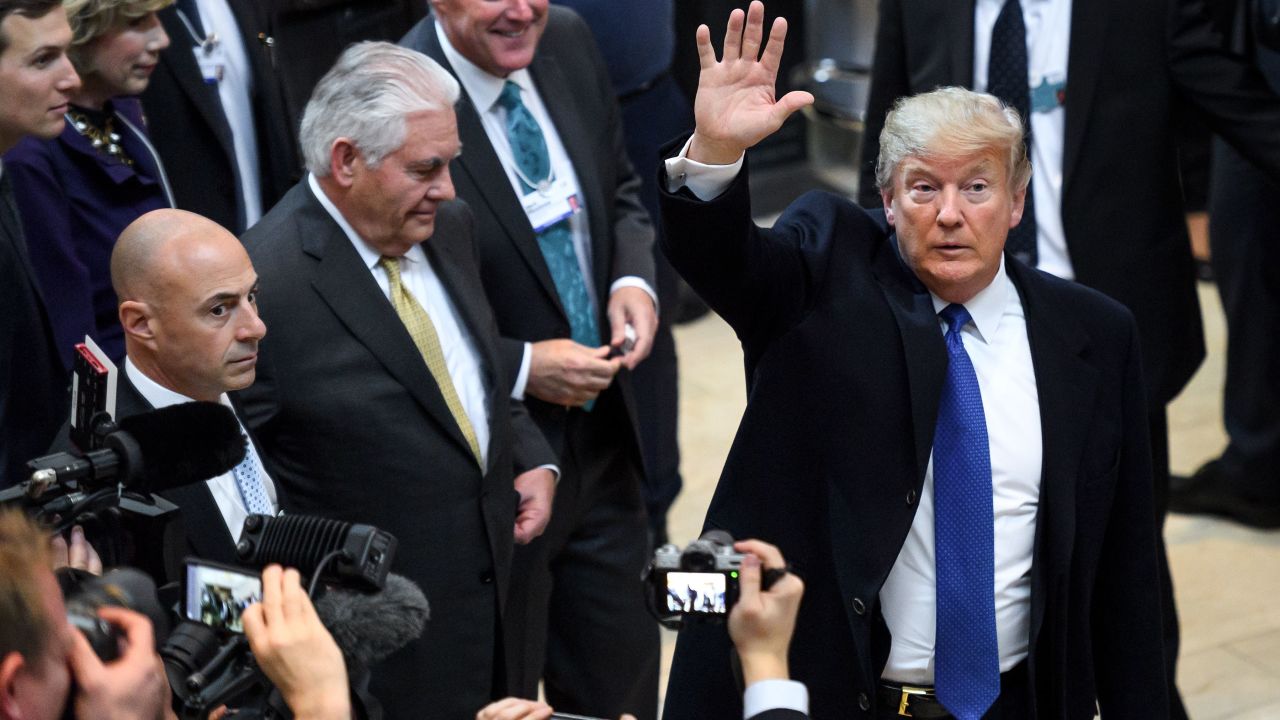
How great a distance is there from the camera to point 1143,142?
377 cm

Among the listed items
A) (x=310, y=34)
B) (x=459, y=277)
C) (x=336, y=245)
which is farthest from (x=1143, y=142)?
(x=310, y=34)

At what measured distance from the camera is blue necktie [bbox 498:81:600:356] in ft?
11.6

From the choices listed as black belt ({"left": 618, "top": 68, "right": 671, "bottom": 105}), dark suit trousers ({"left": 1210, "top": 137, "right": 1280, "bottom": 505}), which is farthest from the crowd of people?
dark suit trousers ({"left": 1210, "top": 137, "right": 1280, "bottom": 505})

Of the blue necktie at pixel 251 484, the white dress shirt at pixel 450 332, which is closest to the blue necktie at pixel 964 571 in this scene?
the white dress shirt at pixel 450 332

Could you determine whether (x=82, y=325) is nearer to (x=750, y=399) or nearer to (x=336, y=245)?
(x=336, y=245)

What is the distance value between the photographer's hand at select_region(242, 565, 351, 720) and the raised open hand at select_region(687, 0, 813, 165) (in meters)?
0.88

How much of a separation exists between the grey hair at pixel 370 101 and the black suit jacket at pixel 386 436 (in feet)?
0.43

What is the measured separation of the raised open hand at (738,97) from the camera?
7.54ft

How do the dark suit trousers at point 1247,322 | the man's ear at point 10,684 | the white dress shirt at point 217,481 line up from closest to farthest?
the man's ear at point 10,684, the white dress shirt at point 217,481, the dark suit trousers at point 1247,322

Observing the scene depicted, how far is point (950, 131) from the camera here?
2547 mm

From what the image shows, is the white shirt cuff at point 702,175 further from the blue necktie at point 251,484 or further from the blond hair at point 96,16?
the blond hair at point 96,16

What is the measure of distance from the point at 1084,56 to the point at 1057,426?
57.7 inches

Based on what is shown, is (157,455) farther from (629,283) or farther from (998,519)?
(629,283)

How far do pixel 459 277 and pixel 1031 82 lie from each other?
1.50 meters
